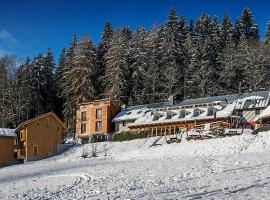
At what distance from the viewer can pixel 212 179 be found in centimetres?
1842

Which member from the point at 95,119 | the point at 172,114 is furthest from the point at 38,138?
the point at 172,114

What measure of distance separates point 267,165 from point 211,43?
52.1m

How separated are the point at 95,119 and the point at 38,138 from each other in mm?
12294

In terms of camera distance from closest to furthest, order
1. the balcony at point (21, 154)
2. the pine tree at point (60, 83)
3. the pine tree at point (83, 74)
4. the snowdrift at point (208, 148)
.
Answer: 1. the snowdrift at point (208, 148)
2. the balcony at point (21, 154)
3. the pine tree at point (83, 74)
4. the pine tree at point (60, 83)

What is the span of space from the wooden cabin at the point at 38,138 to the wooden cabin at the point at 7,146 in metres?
0.72

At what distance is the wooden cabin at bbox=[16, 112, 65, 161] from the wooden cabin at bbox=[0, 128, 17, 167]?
720 millimetres

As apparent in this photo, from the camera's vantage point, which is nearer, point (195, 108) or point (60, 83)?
point (195, 108)

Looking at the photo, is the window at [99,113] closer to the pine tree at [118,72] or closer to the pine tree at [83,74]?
the pine tree at [118,72]

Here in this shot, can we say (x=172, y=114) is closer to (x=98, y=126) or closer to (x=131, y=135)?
(x=131, y=135)

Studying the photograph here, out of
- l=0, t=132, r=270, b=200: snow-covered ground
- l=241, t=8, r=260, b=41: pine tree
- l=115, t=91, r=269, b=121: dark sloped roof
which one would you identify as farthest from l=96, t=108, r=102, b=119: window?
l=241, t=8, r=260, b=41: pine tree

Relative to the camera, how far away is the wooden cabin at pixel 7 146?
163 ft

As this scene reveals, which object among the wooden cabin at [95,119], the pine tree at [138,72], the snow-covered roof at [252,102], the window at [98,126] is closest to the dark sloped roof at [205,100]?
the snow-covered roof at [252,102]

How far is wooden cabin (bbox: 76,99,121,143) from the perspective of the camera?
61078 millimetres

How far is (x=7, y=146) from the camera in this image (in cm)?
5069
